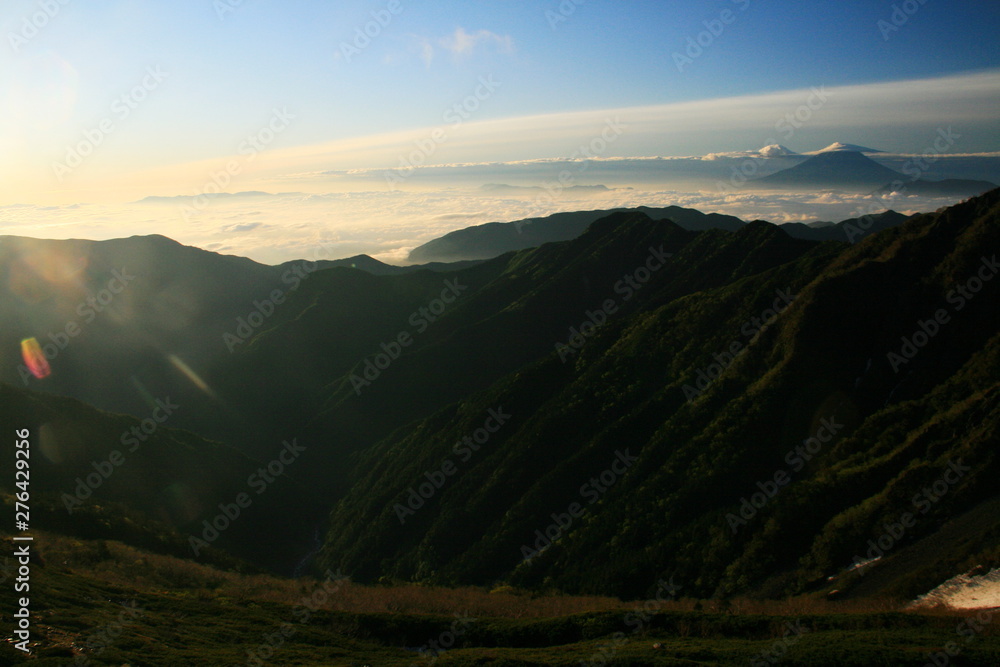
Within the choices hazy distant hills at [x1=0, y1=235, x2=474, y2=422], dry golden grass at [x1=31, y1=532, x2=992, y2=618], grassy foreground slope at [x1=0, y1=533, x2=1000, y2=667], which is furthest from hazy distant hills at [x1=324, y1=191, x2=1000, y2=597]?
hazy distant hills at [x1=0, y1=235, x2=474, y2=422]

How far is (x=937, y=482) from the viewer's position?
97.7 ft

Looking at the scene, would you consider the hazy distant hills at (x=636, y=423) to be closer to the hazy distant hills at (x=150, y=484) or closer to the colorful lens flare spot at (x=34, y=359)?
the hazy distant hills at (x=150, y=484)

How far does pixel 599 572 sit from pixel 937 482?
2236cm

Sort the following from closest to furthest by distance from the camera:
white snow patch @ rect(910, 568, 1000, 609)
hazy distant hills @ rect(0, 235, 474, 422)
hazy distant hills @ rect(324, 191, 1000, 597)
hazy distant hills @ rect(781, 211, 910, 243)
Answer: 1. white snow patch @ rect(910, 568, 1000, 609)
2. hazy distant hills @ rect(324, 191, 1000, 597)
3. hazy distant hills @ rect(0, 235, 474, 422)
4. hazy distant hills @ rect(781, 211, 910, 243)

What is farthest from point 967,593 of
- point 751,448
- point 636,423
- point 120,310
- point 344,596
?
point 120,310

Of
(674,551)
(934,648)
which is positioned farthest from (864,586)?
(674,551)

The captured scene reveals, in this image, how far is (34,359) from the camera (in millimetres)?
124625

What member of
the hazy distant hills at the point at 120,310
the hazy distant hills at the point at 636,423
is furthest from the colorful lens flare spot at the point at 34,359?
the hazy distant hills at the point at 636,423

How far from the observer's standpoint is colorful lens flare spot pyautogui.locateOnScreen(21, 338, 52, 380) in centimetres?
12269

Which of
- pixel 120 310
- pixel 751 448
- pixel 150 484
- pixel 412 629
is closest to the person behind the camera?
pixel 412 629

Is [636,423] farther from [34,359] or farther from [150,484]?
[34,359]

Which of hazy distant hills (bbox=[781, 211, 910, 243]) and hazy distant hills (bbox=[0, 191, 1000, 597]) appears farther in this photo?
hazy distant hills (bbox=[781, 211, 910, 243])

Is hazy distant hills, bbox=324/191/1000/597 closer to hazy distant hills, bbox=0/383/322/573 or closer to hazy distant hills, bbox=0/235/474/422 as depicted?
hazy distant hills, bbox=0/383/322/573

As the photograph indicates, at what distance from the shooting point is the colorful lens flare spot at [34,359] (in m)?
123
